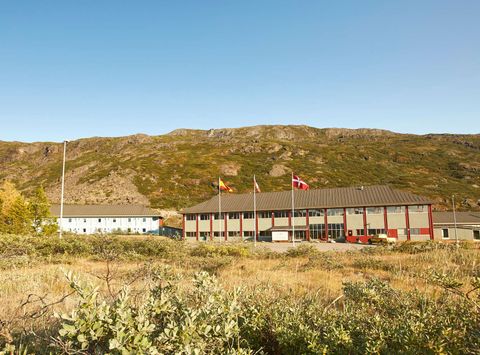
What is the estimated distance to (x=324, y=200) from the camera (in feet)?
219

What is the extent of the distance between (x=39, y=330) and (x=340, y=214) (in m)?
63.6

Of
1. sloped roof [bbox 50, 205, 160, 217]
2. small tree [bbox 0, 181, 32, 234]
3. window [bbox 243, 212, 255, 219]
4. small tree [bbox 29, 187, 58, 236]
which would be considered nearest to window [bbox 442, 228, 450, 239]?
window [bbox 243, 212, 255, 219]

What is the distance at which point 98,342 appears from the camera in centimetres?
327

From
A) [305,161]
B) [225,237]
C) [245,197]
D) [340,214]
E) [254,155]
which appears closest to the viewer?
[340,214]

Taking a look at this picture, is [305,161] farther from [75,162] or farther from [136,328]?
[136,328]

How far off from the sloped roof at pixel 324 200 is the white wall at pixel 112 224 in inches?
778

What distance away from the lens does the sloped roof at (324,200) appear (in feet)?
199

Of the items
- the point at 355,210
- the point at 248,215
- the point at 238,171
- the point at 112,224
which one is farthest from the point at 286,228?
the point at 238,171

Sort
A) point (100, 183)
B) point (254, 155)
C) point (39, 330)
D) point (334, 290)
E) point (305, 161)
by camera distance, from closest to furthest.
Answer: point (39, 330)
point (334, 290)
point (100, 183)
point (305, 161)
point (254, 155)

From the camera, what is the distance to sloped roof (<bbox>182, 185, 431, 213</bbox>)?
199 ft

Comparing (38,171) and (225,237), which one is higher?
(38,171)

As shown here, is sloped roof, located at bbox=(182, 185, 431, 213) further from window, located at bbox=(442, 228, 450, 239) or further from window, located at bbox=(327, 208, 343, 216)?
window, located at bbox=(442, 228, 450, 239)

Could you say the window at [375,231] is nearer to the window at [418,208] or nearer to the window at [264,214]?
the window at [418,208]

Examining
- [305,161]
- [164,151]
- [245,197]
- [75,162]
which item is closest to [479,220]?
[245,197]
